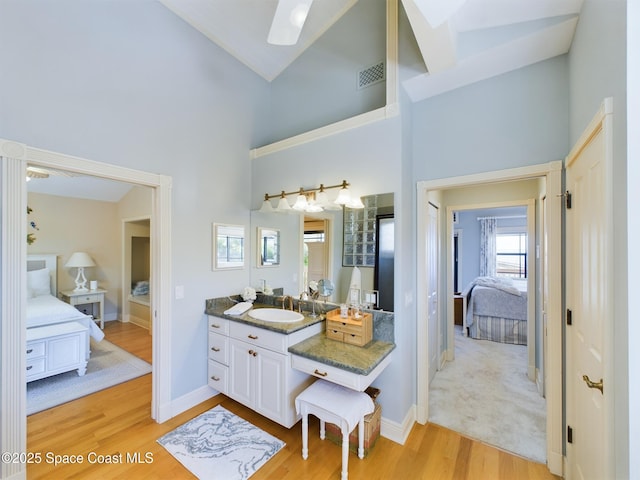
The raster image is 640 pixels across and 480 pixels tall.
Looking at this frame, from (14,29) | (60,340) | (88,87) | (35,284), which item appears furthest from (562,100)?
(35,284)

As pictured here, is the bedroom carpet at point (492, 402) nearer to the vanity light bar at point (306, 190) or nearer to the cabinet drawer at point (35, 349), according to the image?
the vanity light bar at point (306, 190)

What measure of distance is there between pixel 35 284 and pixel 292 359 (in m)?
5.08

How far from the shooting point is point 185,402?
2.53 m

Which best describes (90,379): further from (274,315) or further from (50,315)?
(274,315)

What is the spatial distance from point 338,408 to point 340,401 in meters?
0.07

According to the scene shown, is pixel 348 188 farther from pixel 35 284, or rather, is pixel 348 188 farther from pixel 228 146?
pixel 35 284

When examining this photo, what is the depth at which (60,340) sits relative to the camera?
10.1 ft

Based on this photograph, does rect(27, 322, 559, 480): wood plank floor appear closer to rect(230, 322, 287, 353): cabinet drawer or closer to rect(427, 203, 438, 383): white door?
rect(230, 322, 287, 353): cabinet drawer

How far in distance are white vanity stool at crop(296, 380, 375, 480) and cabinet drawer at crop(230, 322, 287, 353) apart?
385 mm

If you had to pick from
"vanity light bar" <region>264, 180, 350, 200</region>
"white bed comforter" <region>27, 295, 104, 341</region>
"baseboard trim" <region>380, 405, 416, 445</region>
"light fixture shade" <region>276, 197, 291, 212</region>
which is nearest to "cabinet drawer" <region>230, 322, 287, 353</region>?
"baseboard trim" <region>380, 405, 416, 445</region>

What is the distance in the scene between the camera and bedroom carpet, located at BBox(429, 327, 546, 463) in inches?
87.1

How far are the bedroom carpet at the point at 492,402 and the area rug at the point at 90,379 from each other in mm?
3456

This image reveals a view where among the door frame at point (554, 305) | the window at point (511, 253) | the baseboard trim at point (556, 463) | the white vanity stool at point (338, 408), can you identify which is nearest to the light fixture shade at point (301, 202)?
the white vanity stool at point (338, 408)

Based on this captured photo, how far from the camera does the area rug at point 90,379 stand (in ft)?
8.87
